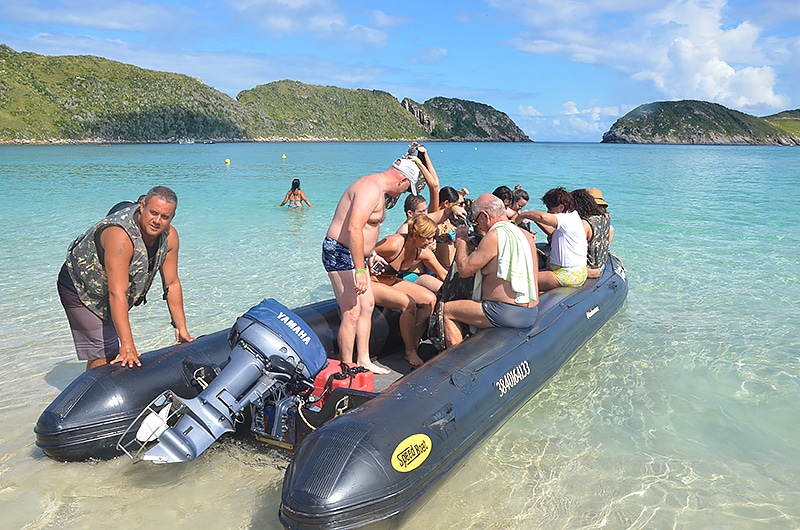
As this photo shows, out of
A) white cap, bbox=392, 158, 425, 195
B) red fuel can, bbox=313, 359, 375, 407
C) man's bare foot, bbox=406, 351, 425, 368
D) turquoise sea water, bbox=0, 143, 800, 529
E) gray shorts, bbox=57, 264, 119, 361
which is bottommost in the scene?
turquoise sea water, bbox=0, 143, 800, 529

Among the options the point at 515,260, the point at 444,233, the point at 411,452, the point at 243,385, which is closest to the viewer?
the point at 411,452

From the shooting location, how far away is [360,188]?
3674mm

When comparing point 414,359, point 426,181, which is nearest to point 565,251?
point 426,181

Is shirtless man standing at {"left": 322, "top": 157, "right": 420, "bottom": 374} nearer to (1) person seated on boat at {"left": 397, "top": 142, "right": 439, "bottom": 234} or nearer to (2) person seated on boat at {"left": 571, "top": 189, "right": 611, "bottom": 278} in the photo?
(1) person seated on boat at {"left": 397, "top": 142, "right": 439, "bottom": 234}

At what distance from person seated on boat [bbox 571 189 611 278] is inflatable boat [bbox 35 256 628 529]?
2335mm

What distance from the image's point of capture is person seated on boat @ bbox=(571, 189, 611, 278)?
5.77 metres

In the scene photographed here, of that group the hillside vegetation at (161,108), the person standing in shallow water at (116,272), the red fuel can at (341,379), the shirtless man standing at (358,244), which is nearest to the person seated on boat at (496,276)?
the shirtless man standing at (358,244)

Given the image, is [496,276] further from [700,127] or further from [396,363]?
[700,127]

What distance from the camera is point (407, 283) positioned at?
4477mm

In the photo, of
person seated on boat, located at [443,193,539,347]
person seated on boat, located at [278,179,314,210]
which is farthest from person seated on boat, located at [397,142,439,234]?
person seated on boat, located at [278,179,314,210]

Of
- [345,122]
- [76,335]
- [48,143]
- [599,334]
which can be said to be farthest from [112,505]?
[345,122]

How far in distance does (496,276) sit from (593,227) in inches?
91.5

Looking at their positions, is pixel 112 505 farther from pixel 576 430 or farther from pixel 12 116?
pixel 12 116

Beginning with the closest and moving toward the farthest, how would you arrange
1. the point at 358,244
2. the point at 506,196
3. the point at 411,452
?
the point at 411,452 → the point at 358,244 → the point at 506,196
